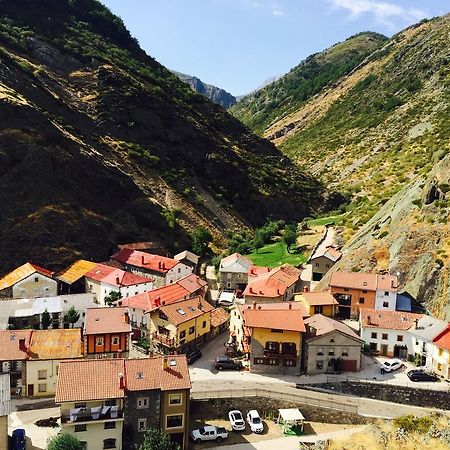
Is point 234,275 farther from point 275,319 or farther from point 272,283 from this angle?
point 275,319

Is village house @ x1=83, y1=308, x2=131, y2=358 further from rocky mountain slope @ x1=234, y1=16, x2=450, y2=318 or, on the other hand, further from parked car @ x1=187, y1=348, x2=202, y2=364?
rocky mountain slope @ x1=234, y1=16, x2=450, y2=318

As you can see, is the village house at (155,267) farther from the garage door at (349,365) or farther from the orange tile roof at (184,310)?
the garage door at (349,365)

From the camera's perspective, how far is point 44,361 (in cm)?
4912

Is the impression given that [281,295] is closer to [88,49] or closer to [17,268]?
[17,268]

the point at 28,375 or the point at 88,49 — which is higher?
the point at 88,49

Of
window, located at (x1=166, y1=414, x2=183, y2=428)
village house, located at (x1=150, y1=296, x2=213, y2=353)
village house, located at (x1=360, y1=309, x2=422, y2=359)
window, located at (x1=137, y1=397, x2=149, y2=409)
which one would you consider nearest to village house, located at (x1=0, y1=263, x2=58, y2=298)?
village house, located at (x1=150, y1=296, x2=213, y2=353)

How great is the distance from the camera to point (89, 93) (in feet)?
405

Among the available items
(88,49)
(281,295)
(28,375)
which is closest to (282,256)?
(281,295)

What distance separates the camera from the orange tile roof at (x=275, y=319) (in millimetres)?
53844

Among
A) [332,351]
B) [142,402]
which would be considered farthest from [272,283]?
[142,402]

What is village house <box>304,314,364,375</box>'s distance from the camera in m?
53.5

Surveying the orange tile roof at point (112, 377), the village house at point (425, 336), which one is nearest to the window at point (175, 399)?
the orange tile roof at point (112, 377)

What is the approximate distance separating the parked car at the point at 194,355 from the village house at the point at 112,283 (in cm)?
1594

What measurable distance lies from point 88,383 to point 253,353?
17.8 meters
